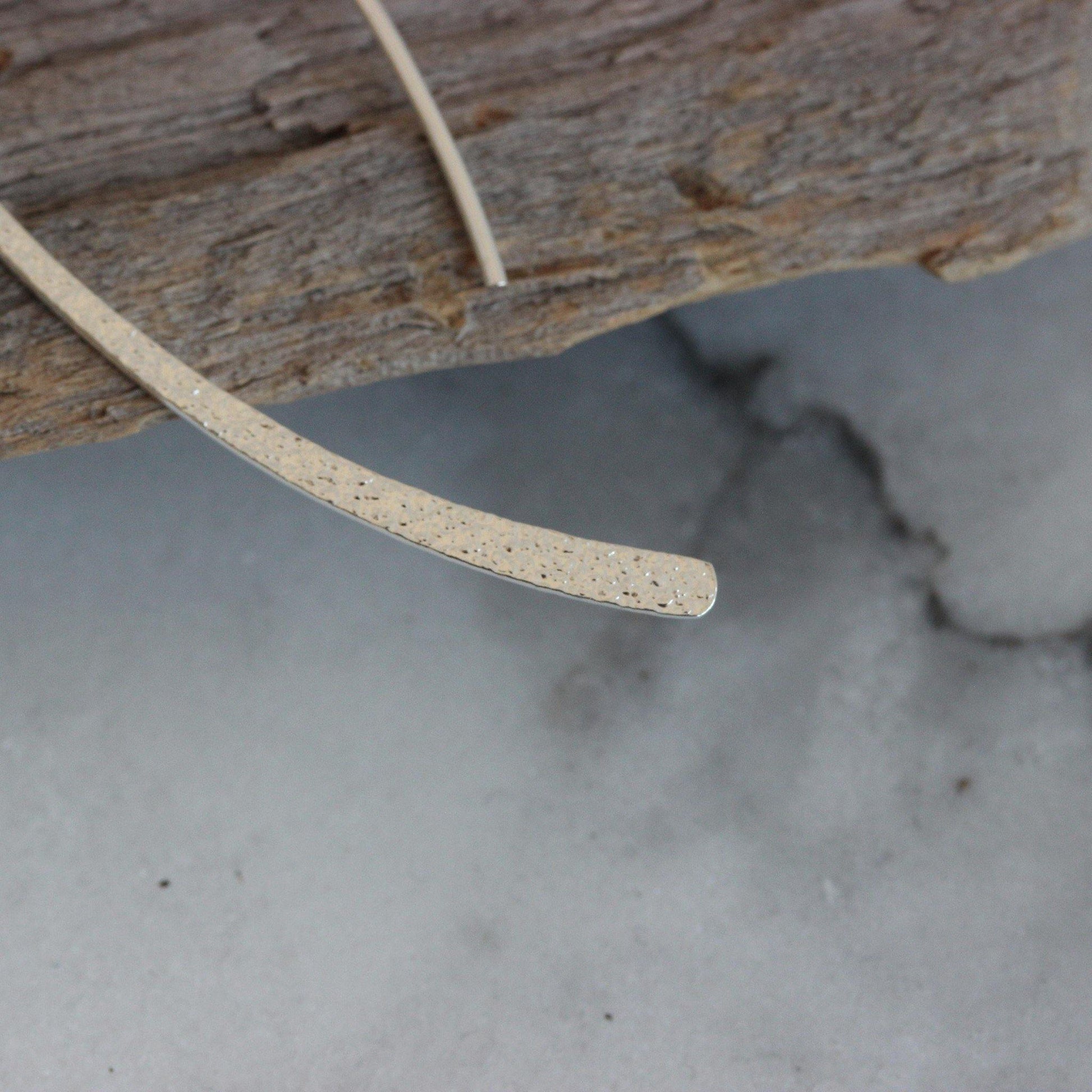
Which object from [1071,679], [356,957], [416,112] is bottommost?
[1071,679]

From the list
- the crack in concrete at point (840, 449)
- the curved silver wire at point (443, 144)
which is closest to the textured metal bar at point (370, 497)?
the curved silver wire at point (443, 144)

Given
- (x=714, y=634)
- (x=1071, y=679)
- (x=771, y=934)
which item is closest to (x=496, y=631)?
(x=714, y=634)

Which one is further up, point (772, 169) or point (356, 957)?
point (772, 169)

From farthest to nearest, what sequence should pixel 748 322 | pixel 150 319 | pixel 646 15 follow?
pixel 748 322, pixel 646 15, pixel 150 319

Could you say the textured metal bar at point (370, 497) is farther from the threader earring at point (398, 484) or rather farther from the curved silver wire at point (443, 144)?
the curved silver wire at point (443, 144)

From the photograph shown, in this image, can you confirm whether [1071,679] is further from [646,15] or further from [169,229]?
[169,229]

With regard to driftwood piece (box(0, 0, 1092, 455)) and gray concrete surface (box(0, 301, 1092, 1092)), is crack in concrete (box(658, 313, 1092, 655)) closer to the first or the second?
gray concrete surface (box(0, 301, 1092, 1092))

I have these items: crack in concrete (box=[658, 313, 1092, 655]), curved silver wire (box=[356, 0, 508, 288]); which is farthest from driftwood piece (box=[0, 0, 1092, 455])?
crack in concrete (box=[658, 313, 1092, 655])

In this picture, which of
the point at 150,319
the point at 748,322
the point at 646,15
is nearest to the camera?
the point at 150,319
